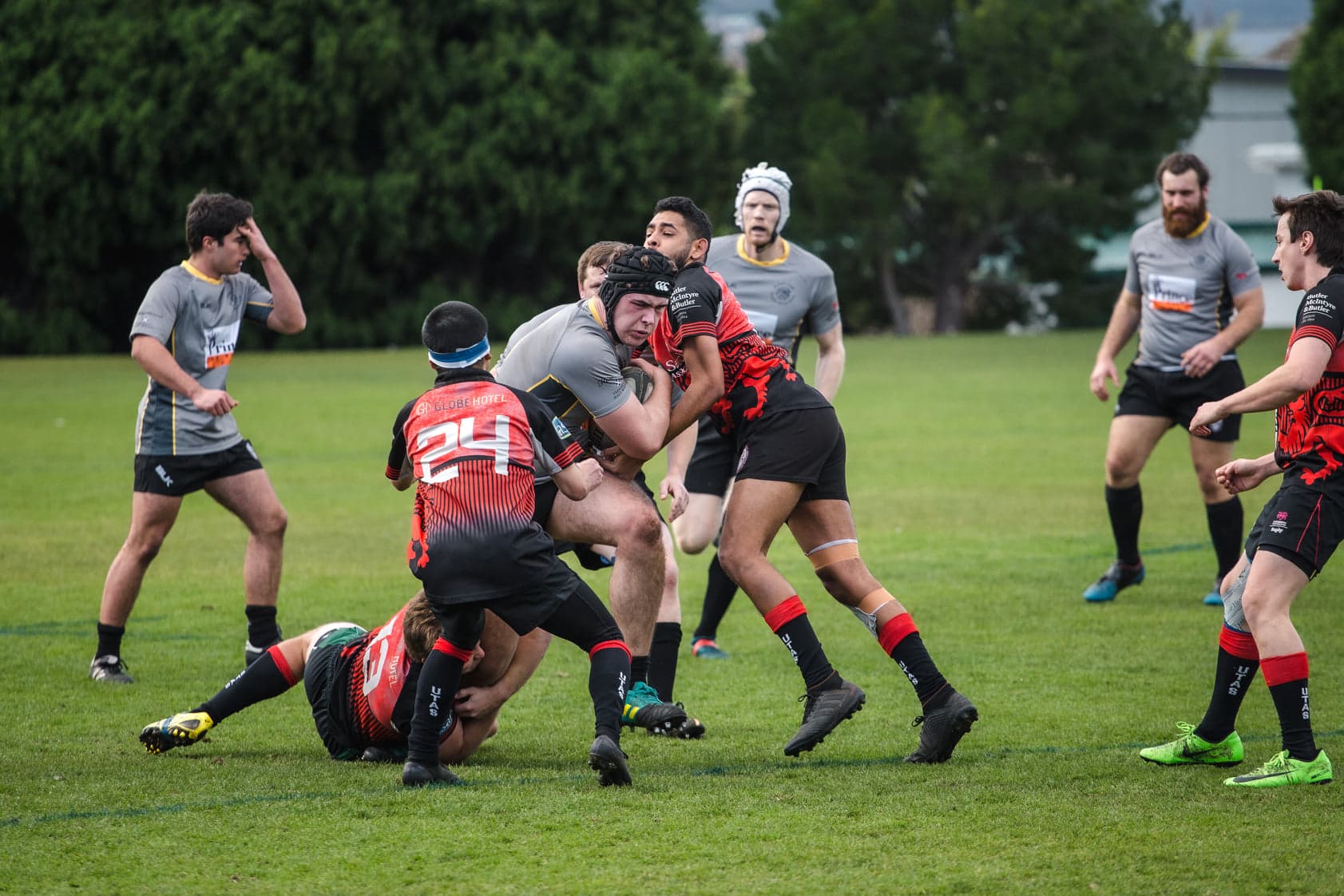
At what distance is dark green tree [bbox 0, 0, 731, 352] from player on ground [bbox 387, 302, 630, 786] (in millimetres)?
32642

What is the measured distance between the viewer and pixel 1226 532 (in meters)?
9.12

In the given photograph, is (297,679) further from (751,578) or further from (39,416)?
(39,416)

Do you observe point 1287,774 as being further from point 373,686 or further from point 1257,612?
point 373,686

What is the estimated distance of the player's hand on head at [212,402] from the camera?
735 centimetres

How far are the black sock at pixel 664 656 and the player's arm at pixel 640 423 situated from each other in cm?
107

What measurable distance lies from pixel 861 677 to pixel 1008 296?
137ft

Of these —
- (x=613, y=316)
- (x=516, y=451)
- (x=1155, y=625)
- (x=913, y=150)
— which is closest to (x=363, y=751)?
(x=516, y=451)

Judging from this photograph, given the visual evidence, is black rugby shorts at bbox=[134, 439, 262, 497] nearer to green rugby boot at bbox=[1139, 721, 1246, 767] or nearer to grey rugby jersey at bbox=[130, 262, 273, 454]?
grey rugby jersey at bbox=[130, 262, 273, 454]

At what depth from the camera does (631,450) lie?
5770 millimetres

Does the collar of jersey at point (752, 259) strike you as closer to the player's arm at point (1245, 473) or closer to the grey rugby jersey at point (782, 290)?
the grey rugby jersey at point (782, 290)

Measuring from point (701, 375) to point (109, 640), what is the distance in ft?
10.9

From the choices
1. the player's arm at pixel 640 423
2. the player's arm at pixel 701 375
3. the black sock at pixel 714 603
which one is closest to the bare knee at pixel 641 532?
the player's arm at pixel 640 423

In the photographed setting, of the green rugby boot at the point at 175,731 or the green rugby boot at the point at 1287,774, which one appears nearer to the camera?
the green rugby boot at the point at 1287,774

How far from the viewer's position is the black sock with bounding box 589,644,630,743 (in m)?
5.22
